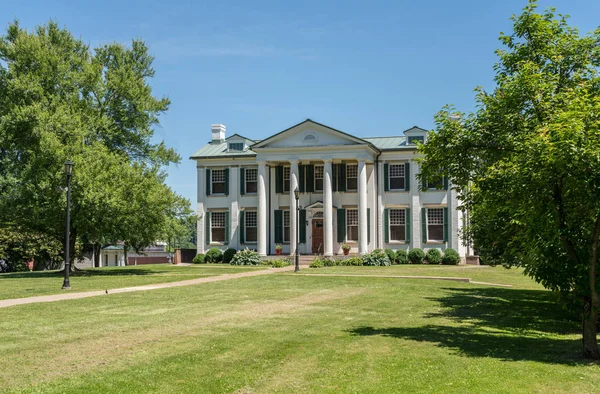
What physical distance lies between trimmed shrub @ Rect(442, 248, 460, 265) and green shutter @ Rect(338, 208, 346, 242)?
686cm

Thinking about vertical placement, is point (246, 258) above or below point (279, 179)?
below

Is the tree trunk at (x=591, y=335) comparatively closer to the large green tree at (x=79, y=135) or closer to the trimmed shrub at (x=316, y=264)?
the large green tree at (x=79, y=135)

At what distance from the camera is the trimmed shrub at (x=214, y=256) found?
142 ft

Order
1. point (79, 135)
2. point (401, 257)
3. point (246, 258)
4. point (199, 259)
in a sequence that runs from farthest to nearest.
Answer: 1. point (199, 259)
2. point (401, 257)
3. point (246, 258)
4. point (79, 135)

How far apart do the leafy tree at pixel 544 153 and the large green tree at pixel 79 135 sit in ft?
62.3

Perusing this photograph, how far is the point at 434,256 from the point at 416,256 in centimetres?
115

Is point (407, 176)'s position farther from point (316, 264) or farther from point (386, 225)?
point (316, 264)

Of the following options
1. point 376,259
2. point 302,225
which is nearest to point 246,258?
point 302,225

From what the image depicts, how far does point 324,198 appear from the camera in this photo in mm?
40938

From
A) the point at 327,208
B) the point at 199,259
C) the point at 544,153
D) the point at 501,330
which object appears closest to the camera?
the point at 544,153

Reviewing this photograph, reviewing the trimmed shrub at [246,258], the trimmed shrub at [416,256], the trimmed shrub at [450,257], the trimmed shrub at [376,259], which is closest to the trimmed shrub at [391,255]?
the trimmed shrub at [416,256]

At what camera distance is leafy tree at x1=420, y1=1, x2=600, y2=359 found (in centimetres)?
Answer: 952

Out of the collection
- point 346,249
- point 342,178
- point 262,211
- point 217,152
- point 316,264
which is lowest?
point 316,264

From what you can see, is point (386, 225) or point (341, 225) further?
point (386, 225)
